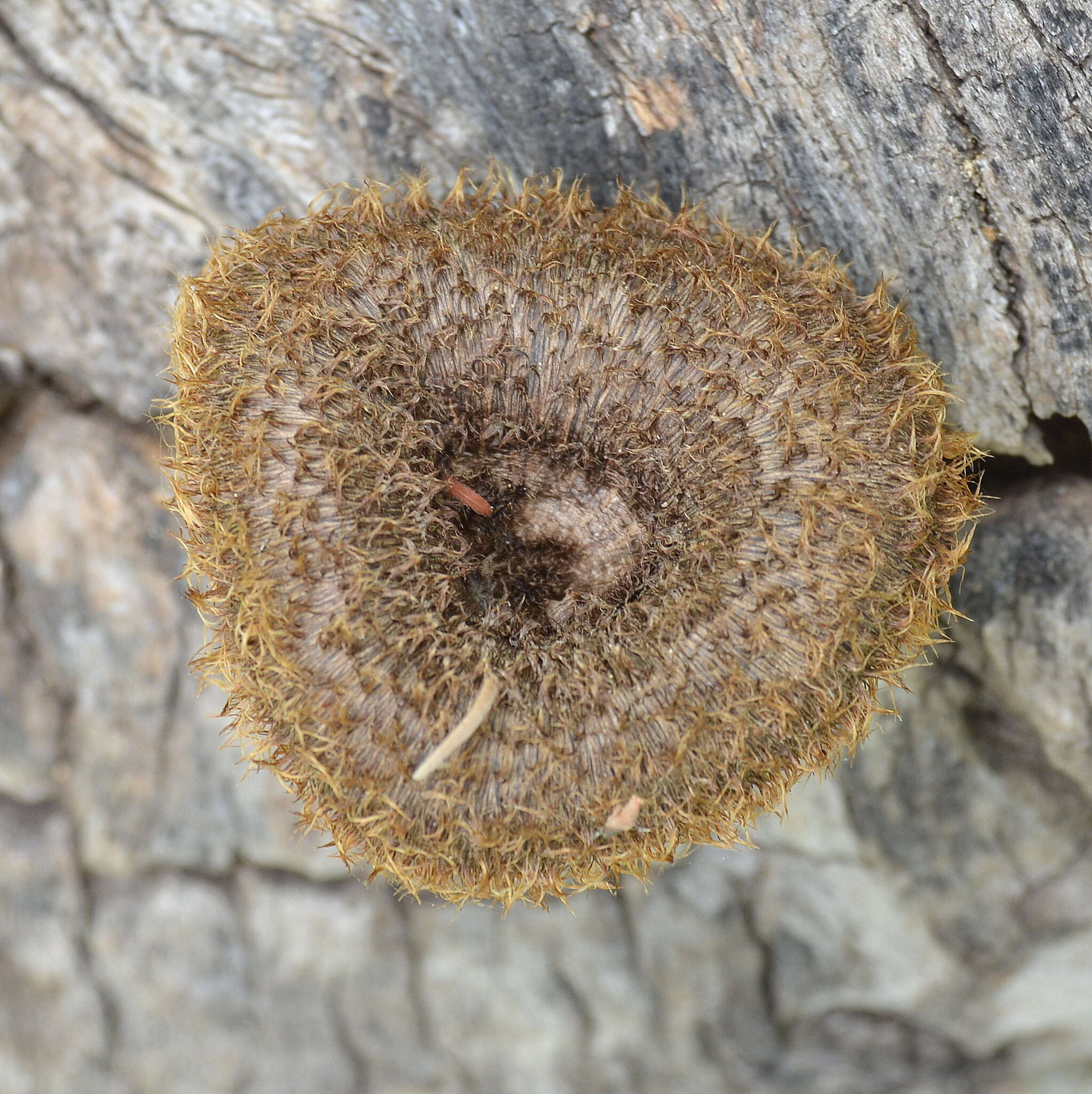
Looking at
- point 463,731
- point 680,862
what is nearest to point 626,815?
point 463,731

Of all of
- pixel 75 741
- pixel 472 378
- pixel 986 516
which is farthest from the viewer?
pixel 75 741

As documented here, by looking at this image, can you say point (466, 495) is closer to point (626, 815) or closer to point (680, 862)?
point (626, 815)

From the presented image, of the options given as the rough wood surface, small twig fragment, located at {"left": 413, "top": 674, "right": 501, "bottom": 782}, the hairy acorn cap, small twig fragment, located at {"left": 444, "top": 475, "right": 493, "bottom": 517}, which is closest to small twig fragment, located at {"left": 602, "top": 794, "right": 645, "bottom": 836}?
the hairy acorn cap

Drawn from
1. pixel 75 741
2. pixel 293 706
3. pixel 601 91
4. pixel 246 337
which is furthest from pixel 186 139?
pixel 75 741

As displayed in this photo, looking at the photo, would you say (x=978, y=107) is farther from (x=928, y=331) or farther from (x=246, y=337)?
(x=246, y=337)

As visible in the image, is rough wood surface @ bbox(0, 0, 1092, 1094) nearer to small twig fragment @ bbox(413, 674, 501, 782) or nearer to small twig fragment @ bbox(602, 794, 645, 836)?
small twig fragment @ bbox(602, 794, 645, 836)

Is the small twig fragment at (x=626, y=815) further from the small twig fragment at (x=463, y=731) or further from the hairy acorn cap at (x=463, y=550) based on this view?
the small twig fragment at (x=463, y=731)
